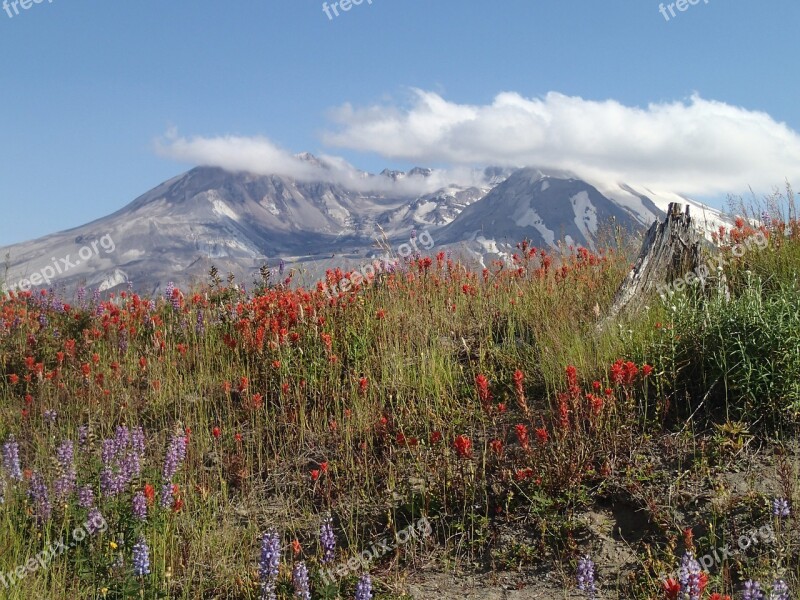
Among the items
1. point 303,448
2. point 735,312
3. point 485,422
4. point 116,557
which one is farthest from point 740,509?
point 116,557

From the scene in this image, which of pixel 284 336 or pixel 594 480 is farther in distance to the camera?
pixel 284 336

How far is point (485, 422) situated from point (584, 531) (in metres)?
1.29

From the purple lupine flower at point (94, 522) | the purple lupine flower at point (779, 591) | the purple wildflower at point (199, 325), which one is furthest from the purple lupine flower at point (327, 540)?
the purple wildflower at point (199, 325)

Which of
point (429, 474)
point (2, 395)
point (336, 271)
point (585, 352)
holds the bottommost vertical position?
point (429, 474)

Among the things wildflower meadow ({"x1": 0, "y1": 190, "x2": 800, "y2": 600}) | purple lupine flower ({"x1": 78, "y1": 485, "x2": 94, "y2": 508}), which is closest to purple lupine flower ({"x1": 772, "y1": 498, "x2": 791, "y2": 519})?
wildflower meadow ({"x1": 0, "y1": 190, "x2": 800, "y2": 600})

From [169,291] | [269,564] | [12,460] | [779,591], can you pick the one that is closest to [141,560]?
[269,564]

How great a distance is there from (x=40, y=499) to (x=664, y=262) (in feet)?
18.4

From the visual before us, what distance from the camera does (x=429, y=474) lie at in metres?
4.68

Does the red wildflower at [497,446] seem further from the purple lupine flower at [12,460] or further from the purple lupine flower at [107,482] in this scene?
the purple lupine flower at [12,460]

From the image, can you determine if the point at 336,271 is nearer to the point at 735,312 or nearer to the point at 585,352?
the point at 585,352

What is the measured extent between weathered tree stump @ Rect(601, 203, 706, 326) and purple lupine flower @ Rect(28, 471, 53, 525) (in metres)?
4.73

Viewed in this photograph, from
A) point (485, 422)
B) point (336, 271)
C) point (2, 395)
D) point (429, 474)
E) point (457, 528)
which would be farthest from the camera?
point (336, 271)

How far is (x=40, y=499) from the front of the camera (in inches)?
167

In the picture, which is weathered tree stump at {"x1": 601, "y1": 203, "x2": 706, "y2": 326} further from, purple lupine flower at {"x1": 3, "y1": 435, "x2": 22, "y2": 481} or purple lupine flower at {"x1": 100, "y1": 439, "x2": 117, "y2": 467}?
purple lupine flower at {"x1": 3, "y1": 435, "x2": 22, "y2": 481}
